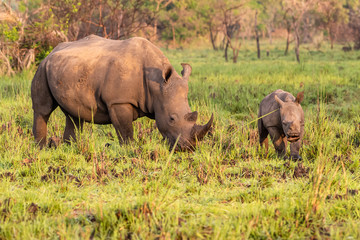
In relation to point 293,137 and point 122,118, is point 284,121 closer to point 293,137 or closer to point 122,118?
point 293,137

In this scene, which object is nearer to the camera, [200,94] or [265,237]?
[265,237]

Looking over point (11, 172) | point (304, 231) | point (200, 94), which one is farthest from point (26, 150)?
point (200, 94)

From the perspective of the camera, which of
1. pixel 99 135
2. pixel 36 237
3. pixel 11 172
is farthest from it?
pixel 99 135

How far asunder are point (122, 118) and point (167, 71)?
750 mm

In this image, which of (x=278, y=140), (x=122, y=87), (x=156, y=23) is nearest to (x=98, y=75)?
(x=122, y=87)

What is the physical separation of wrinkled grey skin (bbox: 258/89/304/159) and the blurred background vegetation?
694cm

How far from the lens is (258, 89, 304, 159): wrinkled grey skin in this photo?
4.70m

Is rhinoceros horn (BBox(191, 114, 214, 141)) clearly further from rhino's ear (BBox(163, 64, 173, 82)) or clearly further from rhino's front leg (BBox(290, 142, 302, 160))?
rhino's front leg (BBox(290, 142, 302, 160))

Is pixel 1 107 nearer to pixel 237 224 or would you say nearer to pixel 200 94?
pixel 200 94

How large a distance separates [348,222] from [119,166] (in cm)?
233

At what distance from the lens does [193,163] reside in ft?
16.0

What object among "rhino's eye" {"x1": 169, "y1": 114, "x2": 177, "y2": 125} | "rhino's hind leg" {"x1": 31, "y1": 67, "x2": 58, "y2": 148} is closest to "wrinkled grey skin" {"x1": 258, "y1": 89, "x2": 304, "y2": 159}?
"rhino's eye" {"x1": 169, "y1": 114, "x2": 177, "y2": 125}

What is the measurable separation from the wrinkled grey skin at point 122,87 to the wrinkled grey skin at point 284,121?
2.38 ft

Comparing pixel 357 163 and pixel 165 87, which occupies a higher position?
pixel 165 87
